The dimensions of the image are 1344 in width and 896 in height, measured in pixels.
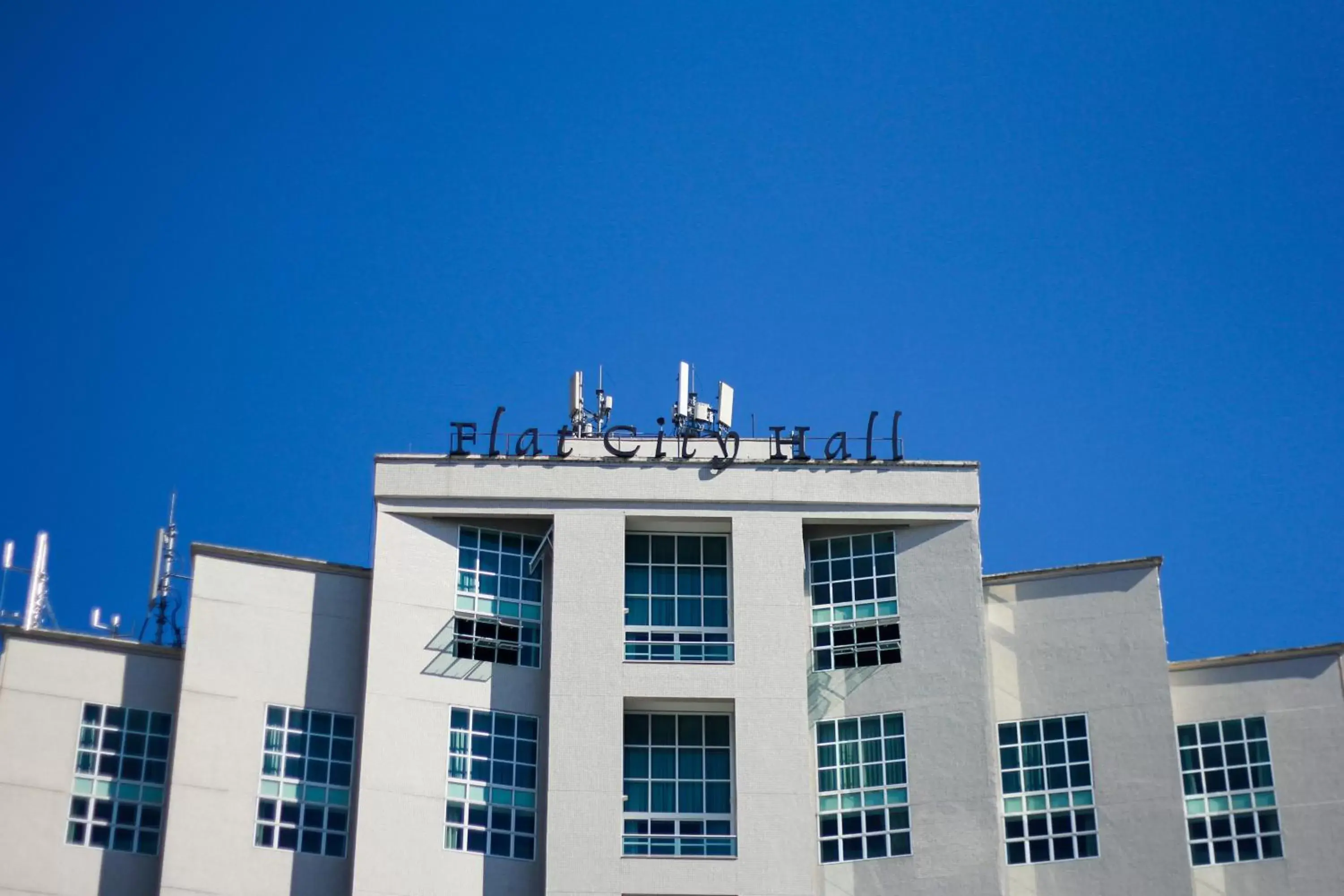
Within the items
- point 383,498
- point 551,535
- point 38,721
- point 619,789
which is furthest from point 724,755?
point 38,721

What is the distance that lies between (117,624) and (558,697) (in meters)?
15.5

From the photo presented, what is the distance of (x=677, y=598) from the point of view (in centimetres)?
6462

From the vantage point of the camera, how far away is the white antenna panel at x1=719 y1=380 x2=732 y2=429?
67750 millimetres

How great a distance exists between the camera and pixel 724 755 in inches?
2482

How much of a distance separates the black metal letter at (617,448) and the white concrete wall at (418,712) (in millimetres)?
3032

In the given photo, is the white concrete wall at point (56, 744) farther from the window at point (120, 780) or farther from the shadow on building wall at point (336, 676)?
the shadow on building wall at point (336, 676)

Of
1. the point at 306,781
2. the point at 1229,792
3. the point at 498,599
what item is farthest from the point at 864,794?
the point at 306,781

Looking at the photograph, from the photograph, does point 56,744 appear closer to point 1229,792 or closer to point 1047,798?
point 1047,798

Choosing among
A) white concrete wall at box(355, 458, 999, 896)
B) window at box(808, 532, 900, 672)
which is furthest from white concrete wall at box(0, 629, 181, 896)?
window at box(808, 532, 900, 672)

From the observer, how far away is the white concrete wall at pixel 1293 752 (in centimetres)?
6094

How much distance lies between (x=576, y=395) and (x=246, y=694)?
1440 centimetres

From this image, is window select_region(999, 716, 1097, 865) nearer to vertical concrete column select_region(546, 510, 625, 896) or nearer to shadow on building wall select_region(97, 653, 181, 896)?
vertical concrete column select_region(546, 510, 625, 896)

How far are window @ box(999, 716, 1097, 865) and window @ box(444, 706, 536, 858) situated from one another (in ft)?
43.4

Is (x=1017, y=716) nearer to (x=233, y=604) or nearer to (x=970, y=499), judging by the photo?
(x=970, y=499)
